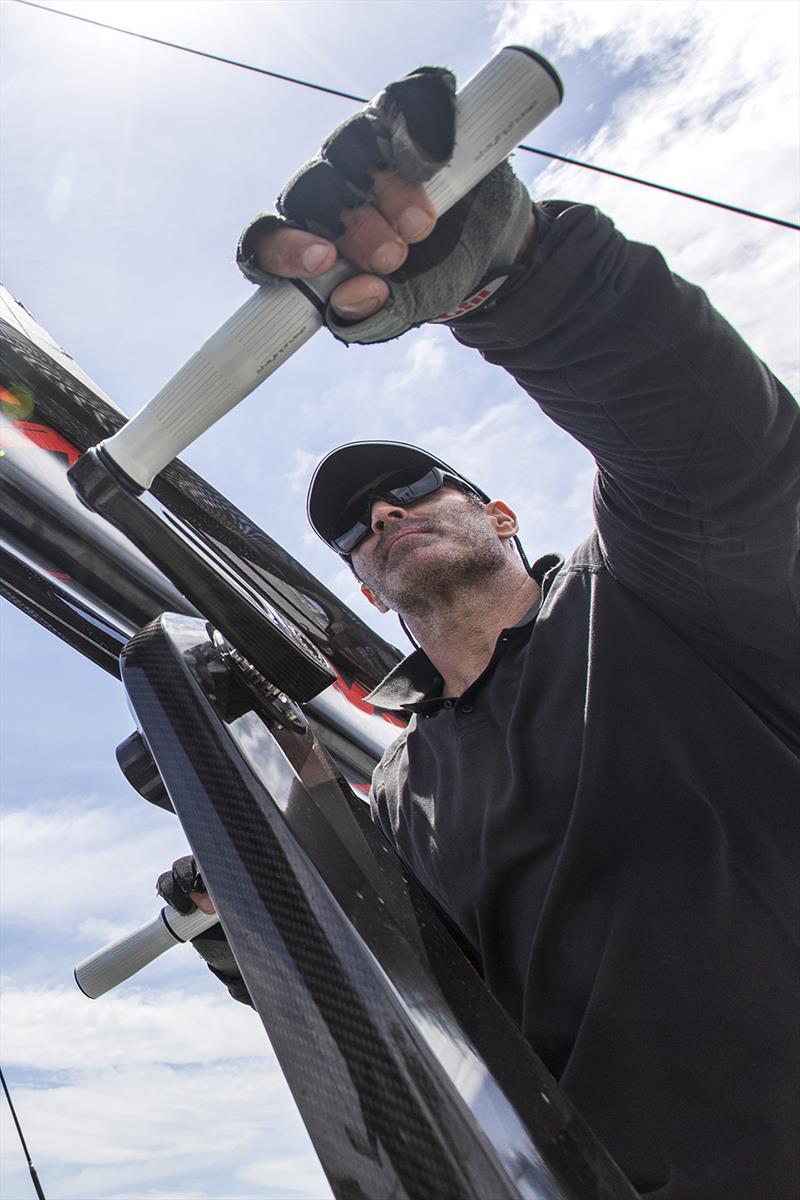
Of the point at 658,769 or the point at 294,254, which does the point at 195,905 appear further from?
the point at 294,254

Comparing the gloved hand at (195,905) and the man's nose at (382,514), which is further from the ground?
the man's nose at (382,514)

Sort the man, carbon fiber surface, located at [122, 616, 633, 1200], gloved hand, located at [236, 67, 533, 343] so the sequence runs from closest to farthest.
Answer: carbon fiber surface, located at [122, 616, 633, 1200] → gloved hand, located at [236, 67, 533, 343] → the man

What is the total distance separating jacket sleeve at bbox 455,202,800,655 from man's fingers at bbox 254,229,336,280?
0.34m

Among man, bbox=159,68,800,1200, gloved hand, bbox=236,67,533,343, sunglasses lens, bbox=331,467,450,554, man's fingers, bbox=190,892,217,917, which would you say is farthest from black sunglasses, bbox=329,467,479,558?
gloved hand, bbox=236,67,533,343

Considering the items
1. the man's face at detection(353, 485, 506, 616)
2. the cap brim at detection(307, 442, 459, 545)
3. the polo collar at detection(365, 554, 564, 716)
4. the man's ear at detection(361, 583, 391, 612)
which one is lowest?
the polo collar at detection(365, 554, 564, 716)

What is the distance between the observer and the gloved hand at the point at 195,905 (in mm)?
2219

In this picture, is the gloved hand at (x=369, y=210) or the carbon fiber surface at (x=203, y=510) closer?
the gloved hand at (x=369, y=210)

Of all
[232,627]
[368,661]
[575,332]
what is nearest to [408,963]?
[232,627]

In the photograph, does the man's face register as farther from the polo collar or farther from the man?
the man

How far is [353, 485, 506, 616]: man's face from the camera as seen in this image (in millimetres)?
1998

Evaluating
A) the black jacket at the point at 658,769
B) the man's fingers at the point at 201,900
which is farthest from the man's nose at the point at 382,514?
the man's fingers at the point at 201,900

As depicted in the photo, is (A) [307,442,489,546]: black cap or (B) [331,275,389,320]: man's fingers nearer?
(B) [331,275,389,320]: man's fingers

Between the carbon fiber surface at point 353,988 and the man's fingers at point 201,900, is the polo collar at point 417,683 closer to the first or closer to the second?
the man's fingers at point 201,900

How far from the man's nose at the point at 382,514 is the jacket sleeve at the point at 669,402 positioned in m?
0.87
